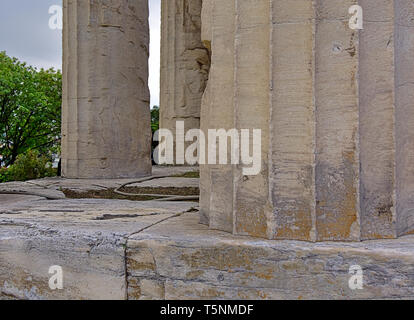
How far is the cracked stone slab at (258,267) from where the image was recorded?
61.9 inches

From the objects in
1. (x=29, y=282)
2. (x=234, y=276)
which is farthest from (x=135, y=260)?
(x=29, y=282)

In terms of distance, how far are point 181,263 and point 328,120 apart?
3.28 ft

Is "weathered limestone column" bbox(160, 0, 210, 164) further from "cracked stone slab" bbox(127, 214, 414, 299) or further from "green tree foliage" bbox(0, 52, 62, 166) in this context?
"cracked stone slab" bbox(127, 214, 414, 299)

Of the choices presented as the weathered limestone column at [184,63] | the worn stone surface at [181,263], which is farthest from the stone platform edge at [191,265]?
the weathered limestone column at [184,63]

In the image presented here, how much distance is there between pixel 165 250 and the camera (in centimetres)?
176

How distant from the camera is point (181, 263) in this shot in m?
1.75

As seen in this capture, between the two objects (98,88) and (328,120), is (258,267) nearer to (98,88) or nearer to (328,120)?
(328,120)
